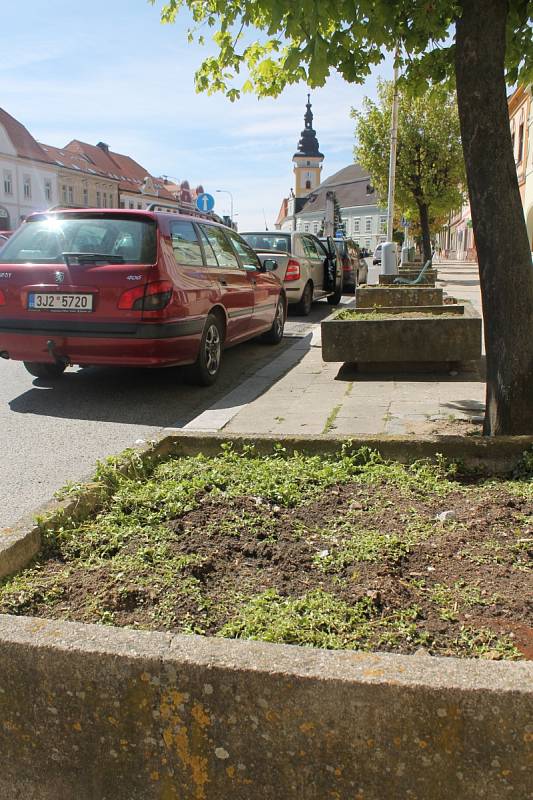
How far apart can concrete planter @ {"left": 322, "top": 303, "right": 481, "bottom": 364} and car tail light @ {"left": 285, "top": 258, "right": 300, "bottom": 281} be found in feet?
23.4

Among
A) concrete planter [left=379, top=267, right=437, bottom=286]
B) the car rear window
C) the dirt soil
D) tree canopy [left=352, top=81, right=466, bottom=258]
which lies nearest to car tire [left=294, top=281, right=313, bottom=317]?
concrete planter [left=379, top=267, right=437, bottom=286]

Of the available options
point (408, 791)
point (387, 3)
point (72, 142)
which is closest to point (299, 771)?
point (408, 791)

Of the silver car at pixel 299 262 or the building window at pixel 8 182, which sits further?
the building window at pixel 8 182

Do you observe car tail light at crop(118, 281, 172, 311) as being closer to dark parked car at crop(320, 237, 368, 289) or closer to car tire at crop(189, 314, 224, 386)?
car tire at crop(189, 314, 224, 386)

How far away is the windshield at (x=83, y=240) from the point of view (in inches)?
263

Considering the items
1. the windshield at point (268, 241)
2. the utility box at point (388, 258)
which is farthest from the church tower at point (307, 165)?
the windshield at point (268, 241)

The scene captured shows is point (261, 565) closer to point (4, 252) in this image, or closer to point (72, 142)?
point (4, 252)

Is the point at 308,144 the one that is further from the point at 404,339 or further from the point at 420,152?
the point at 404,339

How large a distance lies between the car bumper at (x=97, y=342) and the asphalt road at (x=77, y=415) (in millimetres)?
448

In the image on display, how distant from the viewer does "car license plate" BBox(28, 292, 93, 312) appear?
659 centimetres

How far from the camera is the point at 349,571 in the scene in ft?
7.61

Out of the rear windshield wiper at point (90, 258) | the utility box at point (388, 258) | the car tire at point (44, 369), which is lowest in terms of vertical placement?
the car tire at point (44, 369)

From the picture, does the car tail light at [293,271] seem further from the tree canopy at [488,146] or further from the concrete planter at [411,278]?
the tree canopy at [488,146]

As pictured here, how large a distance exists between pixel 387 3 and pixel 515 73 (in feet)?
4.69
